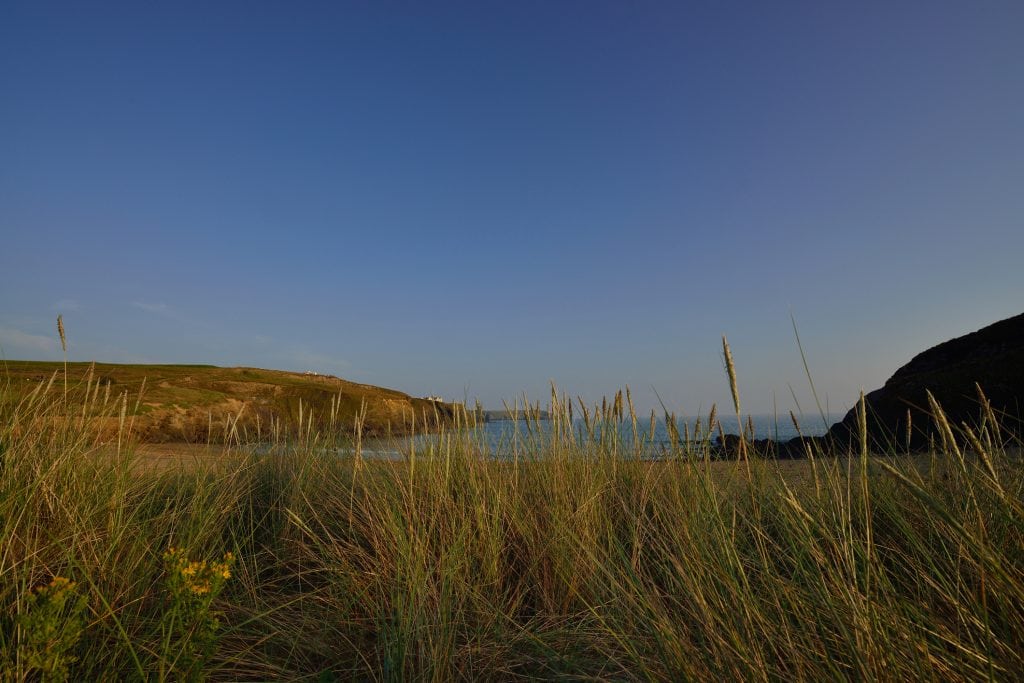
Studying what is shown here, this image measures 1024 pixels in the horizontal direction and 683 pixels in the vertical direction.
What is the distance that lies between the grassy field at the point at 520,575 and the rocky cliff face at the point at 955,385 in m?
4.46

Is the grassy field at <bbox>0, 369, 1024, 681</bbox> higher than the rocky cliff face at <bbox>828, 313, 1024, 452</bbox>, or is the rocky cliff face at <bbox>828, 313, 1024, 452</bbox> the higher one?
the rocky cliff face at <bbox>828, 313, 1024, 452</bbox>

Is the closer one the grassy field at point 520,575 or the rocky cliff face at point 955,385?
the grassy field at point 520,575

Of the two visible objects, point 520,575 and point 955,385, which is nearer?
point 520,575

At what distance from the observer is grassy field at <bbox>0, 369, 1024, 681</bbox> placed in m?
1.27

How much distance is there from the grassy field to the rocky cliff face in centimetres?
446

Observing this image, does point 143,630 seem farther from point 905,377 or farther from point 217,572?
point 905,377

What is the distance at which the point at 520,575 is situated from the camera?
2.69 metres

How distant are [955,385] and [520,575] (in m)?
9.14

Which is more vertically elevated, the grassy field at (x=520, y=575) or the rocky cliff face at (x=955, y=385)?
the rocky cliff face at (x=955, y=385)

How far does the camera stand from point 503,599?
2.40 metres

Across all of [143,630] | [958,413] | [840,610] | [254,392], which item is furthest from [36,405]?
[254,392]

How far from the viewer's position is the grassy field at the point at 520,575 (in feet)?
4.17

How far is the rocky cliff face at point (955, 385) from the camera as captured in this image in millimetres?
7484

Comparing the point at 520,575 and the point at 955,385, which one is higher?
the point at 955,385
